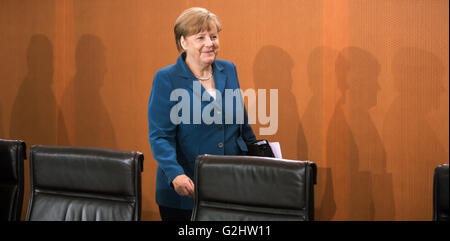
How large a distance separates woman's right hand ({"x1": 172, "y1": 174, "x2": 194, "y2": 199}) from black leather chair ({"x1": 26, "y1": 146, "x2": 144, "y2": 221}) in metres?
0.36

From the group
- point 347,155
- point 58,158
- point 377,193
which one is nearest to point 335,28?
point 347,155

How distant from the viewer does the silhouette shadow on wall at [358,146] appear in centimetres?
337

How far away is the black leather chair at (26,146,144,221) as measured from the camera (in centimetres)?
211

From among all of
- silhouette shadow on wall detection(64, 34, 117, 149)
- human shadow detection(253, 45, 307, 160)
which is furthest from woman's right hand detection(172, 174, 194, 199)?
silhouette shadow on wall detection(64, 34, 117, 149)

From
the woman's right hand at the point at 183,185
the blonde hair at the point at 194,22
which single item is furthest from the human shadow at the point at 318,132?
the woman's right hand at the point at 183,185

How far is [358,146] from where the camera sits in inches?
135

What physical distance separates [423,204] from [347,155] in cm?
59

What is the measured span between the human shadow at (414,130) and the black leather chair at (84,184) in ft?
6.45

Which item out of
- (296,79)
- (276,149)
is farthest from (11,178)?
(296,79)

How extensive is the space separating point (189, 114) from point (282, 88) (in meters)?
1.19

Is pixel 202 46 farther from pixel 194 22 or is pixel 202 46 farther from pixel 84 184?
pixel 84 184

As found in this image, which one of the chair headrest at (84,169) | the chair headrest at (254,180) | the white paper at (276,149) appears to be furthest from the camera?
the white paper at (276,149)

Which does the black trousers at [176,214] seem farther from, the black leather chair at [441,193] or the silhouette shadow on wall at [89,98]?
the silhouette shadow on wall at [89,98]

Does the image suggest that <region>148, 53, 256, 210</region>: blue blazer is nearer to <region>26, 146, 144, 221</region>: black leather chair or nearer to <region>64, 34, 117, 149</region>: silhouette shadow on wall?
<region>26, 146, 144, 221</region>: black leather chair
